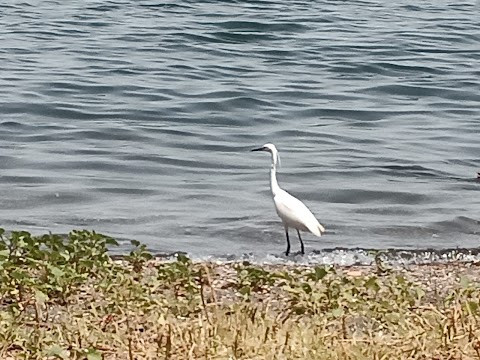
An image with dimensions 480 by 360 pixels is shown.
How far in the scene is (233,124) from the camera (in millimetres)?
13562

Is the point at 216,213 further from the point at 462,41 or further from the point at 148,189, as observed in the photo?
the point at 462,41

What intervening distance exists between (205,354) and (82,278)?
4.67 ft

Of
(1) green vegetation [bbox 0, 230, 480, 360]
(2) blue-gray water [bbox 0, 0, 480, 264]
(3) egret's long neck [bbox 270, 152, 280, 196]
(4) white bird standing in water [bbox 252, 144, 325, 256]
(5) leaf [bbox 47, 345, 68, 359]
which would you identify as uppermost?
(5) leaf [bbox 47, 345, 68, 359]

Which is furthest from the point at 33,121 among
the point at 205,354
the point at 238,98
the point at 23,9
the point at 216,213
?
the point at 23,9

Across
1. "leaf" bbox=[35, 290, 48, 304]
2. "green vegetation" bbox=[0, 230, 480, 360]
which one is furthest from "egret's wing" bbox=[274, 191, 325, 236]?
"leaf" bbox=[35, 290, 48, 304]

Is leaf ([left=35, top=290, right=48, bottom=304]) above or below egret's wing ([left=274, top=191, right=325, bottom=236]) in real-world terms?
above

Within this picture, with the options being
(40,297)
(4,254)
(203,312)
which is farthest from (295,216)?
(40,297)

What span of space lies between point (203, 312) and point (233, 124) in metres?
8.58

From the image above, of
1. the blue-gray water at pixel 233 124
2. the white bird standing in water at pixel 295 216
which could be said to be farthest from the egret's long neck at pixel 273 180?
the blue-gray water at pixel 233 124

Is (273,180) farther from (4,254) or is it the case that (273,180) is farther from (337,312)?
(337,312)

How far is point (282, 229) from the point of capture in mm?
9062

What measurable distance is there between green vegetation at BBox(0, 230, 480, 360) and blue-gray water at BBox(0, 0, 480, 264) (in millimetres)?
2437

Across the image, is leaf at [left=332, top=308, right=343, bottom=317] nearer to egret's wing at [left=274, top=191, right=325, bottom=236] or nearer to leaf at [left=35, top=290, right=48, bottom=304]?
leaf at [left=35, top=290, right=48, bottom=304]

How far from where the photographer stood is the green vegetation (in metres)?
4.45
